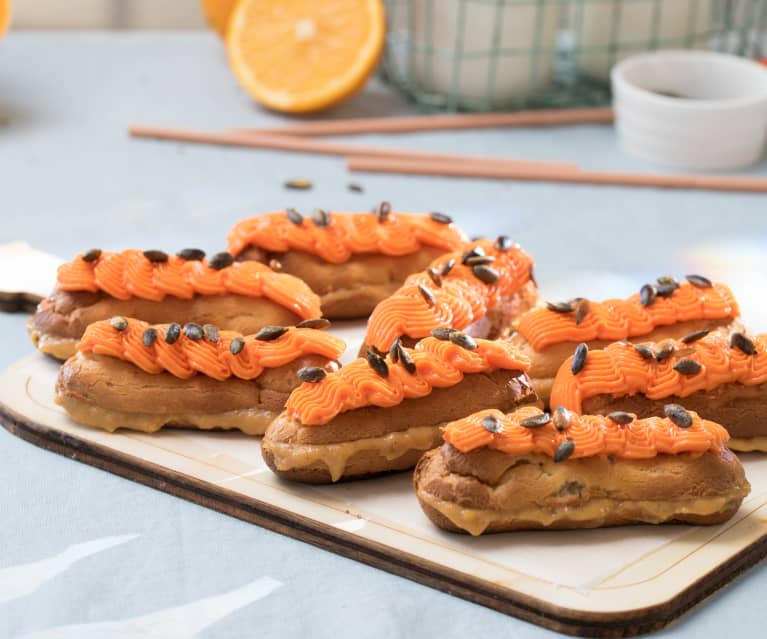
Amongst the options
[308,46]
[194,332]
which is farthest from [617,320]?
[308,46]

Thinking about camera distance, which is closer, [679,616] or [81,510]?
[679,616]

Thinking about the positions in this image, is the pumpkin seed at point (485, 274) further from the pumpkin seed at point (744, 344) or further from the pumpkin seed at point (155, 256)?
the pumpkin seed at point (155, 256)

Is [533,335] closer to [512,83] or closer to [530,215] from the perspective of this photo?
[530,215]

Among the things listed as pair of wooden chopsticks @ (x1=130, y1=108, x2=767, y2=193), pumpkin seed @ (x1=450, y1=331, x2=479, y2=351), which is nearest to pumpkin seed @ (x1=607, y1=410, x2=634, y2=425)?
pumpkin seed @ (x1=450, y1=331, x2=479, y2=351)

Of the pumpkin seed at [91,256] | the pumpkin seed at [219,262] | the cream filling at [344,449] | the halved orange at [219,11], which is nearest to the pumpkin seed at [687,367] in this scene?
the cream filling at [344,449]

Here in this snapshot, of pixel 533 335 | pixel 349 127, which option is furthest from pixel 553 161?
pixel 533 335

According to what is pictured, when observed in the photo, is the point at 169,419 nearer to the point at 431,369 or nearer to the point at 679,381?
the point at 431,369

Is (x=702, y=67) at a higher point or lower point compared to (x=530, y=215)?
higher
